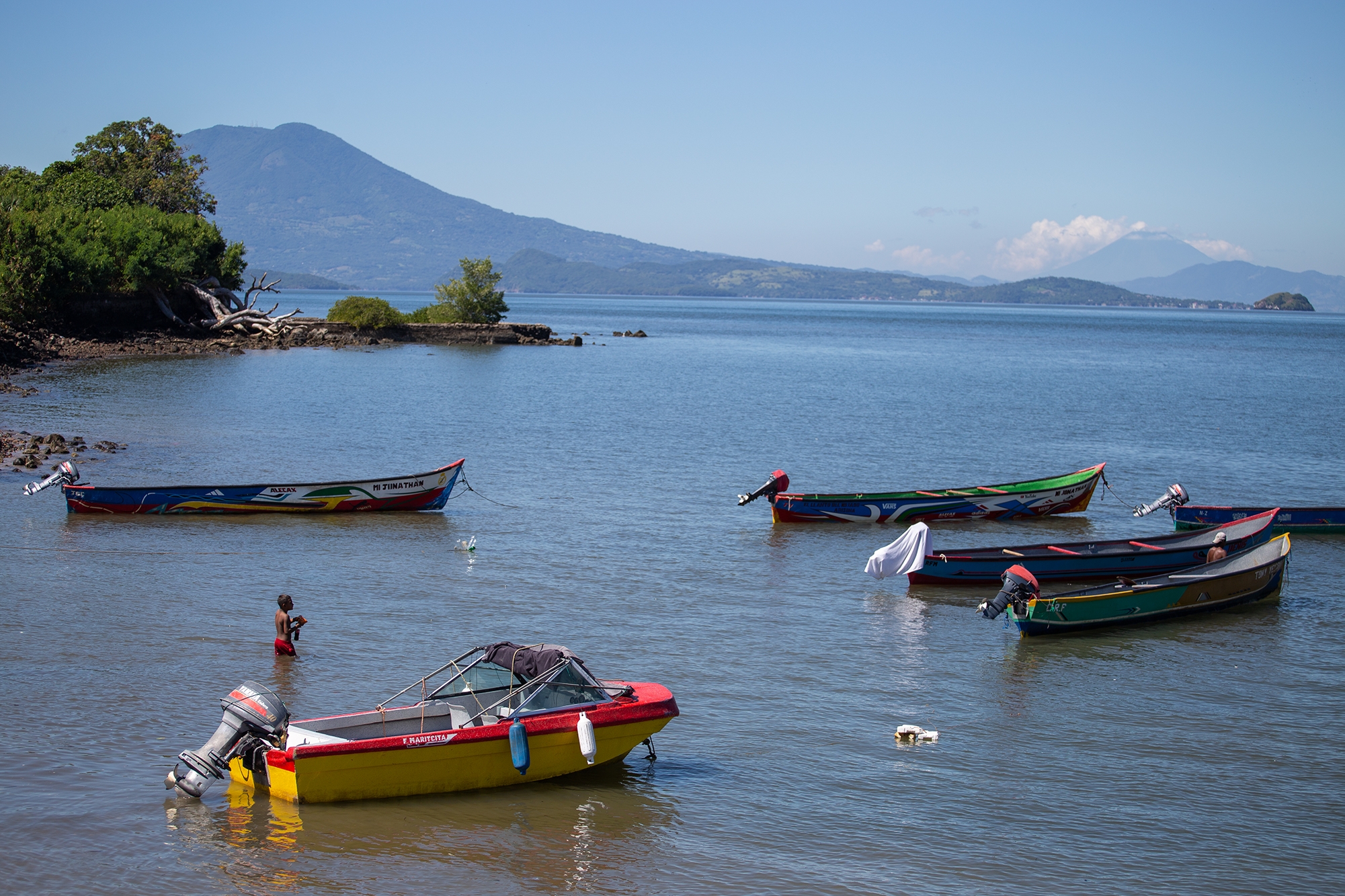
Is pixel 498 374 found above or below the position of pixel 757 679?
above

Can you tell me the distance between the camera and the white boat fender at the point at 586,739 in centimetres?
1381

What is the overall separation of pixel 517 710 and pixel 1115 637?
1393 cm

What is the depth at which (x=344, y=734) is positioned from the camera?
1402 centimetres

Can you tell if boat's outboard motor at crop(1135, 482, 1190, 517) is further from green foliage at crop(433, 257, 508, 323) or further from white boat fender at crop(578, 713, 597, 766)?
green foliage at crop(433, 257, 508, 323)

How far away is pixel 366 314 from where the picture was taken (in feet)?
335

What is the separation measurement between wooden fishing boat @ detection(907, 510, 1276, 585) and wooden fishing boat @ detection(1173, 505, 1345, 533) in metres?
4.06

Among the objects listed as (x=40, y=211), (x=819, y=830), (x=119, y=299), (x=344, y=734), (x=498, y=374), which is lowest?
(x=819, y=830)

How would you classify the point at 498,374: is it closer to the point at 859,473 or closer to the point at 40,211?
the point at 40,211

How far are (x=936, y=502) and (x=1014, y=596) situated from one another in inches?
445

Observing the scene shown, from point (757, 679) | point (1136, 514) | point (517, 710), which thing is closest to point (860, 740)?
point (757, 679)

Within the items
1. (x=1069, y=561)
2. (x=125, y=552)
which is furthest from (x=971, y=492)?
(x=125, y=552)

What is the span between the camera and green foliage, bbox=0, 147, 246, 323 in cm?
6456

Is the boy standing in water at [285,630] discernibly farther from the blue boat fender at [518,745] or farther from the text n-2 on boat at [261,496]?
the text n-2 on boat at [261,496]

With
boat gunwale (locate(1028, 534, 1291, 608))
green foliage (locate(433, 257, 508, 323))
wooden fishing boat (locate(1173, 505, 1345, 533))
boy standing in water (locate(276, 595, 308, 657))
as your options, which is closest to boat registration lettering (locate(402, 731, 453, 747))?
boy standing in water (locate(276, 595, 308, 657))
